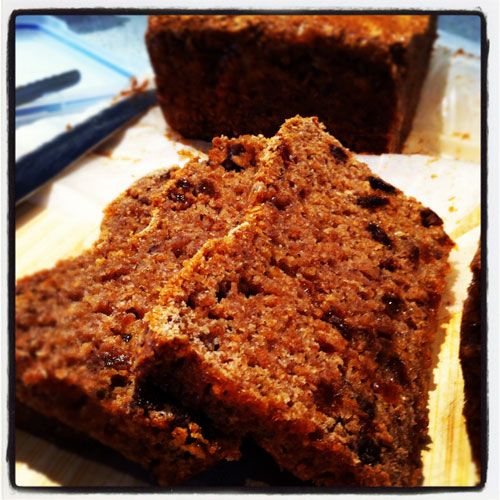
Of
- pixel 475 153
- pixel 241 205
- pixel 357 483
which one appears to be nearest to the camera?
pixel 357 483

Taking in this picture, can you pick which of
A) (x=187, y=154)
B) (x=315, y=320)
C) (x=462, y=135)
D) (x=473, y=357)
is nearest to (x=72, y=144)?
(x=187, y=154)

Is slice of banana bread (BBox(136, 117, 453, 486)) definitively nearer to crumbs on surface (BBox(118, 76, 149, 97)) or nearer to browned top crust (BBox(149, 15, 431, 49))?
browned top crust (BBox(149, 15, 431, 49))

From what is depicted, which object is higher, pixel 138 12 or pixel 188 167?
pixel 138 12

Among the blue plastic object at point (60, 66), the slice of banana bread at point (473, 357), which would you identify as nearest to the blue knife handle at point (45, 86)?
the blue plastic object at point (60, 66)

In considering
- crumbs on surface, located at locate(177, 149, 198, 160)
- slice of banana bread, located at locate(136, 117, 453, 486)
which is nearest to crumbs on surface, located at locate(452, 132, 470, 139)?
slice of banana bread, located at locate(136, 117, 453, 486)

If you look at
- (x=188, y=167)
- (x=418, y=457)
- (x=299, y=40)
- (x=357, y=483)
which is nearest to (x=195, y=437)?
(x=357, y=483)

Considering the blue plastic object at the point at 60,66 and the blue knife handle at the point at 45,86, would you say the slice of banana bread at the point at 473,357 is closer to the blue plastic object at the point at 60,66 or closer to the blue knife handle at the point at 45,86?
the blue plastic object at the point at 60,66
